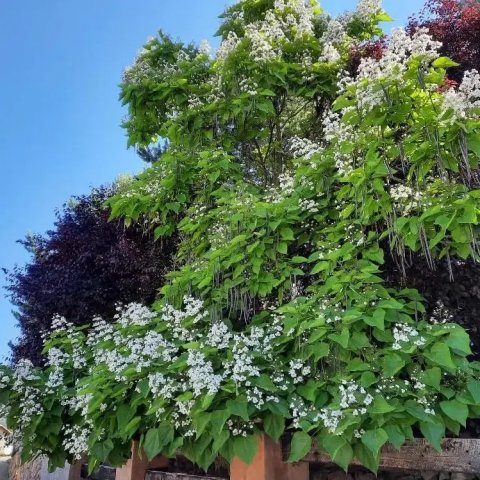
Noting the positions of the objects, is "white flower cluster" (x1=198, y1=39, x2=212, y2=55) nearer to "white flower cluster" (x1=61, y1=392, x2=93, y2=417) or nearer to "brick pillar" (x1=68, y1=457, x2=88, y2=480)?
"white flower cluster" (x1=61, y1=392, x2=93, y2=417)

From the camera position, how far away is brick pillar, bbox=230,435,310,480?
9.00 feet

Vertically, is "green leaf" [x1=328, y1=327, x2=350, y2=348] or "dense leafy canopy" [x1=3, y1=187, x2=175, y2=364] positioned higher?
"dense leafy canopy" [x1=3, y1=187, x2=175, y2=364]

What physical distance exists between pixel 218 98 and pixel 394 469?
323cm

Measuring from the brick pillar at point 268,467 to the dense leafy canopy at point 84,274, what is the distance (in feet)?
9.87

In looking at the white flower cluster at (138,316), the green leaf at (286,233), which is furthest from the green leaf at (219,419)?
the green leaf at (286,233)

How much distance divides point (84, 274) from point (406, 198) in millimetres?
4041

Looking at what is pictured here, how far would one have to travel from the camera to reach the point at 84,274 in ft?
19.6

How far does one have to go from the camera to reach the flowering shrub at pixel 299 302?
243 centimetres

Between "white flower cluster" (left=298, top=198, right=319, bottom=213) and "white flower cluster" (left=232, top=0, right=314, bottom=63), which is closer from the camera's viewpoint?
"white flower cluster" (left=298, top=198, right=319, bottom=213)

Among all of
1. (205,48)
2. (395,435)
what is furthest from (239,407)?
(205,48)

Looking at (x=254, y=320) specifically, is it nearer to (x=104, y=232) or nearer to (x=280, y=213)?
(x=280, y=213)

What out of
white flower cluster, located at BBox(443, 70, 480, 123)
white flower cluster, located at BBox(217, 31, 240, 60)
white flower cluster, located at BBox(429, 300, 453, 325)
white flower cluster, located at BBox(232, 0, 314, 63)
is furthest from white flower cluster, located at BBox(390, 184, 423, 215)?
white flower cluster, located at BBox(217, 31, 240, 60)

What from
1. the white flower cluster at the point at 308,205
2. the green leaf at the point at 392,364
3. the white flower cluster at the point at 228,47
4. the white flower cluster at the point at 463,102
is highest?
the white flower cluster at the point at 228,47

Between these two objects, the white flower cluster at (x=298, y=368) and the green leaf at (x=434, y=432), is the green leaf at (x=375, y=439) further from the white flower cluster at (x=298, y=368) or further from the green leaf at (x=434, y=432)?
the white flower cluster at (x=298, y=368)
